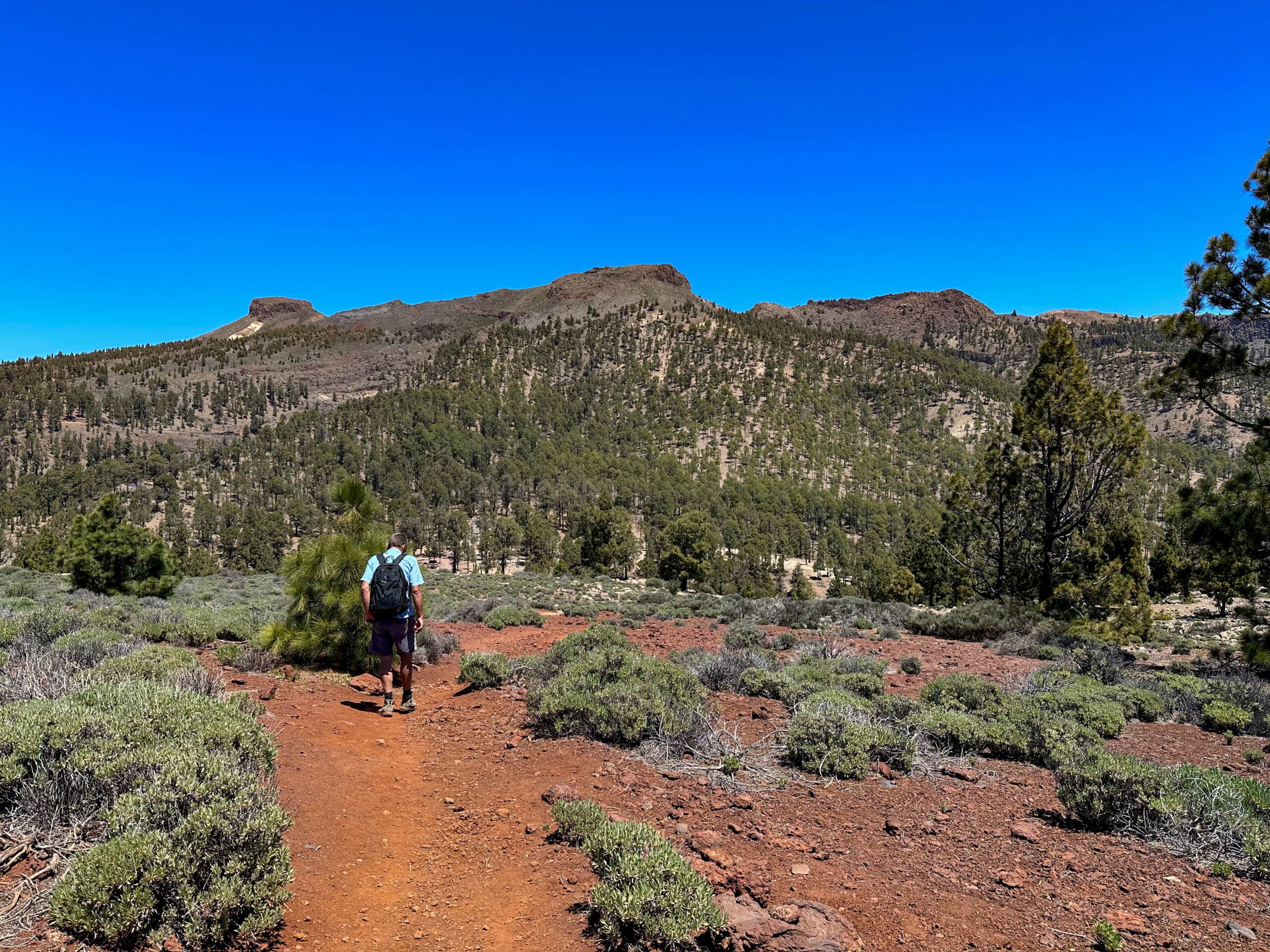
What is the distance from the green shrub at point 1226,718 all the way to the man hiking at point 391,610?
889 cm

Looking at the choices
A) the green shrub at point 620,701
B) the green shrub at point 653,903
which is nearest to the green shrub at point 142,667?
the green shrub at point 620,701

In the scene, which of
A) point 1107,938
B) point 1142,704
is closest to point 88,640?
point 1107,938

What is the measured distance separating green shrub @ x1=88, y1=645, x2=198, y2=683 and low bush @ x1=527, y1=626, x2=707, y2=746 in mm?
3188

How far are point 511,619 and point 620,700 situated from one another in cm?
936

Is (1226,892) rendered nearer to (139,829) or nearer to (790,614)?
(139,829)

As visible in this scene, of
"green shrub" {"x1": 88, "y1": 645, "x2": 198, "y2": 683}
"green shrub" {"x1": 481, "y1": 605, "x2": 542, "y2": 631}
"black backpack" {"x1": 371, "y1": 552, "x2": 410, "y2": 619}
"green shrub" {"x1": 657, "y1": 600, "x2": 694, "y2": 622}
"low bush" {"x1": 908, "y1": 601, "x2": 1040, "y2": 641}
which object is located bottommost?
"green shrub" {"x1": 657, "y1": 600, "x2": 694, "y2": 622}

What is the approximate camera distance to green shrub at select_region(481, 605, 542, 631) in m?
14.7

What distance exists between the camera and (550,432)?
101m

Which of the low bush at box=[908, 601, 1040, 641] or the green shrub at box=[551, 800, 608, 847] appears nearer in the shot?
the green shrub at box=[551, 800, 608, 847]

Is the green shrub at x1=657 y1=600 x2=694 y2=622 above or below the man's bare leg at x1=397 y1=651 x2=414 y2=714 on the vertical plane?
below

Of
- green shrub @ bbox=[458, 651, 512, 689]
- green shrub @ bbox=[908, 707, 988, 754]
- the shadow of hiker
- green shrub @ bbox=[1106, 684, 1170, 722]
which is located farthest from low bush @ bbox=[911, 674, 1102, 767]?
the shadow of hiker

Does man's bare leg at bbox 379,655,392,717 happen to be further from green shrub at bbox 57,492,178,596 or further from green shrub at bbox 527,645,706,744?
green shrub at bbox 57,492,178,596

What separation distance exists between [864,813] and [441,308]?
172216 millimetres

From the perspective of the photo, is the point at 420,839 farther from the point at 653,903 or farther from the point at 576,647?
the point at 576,647
